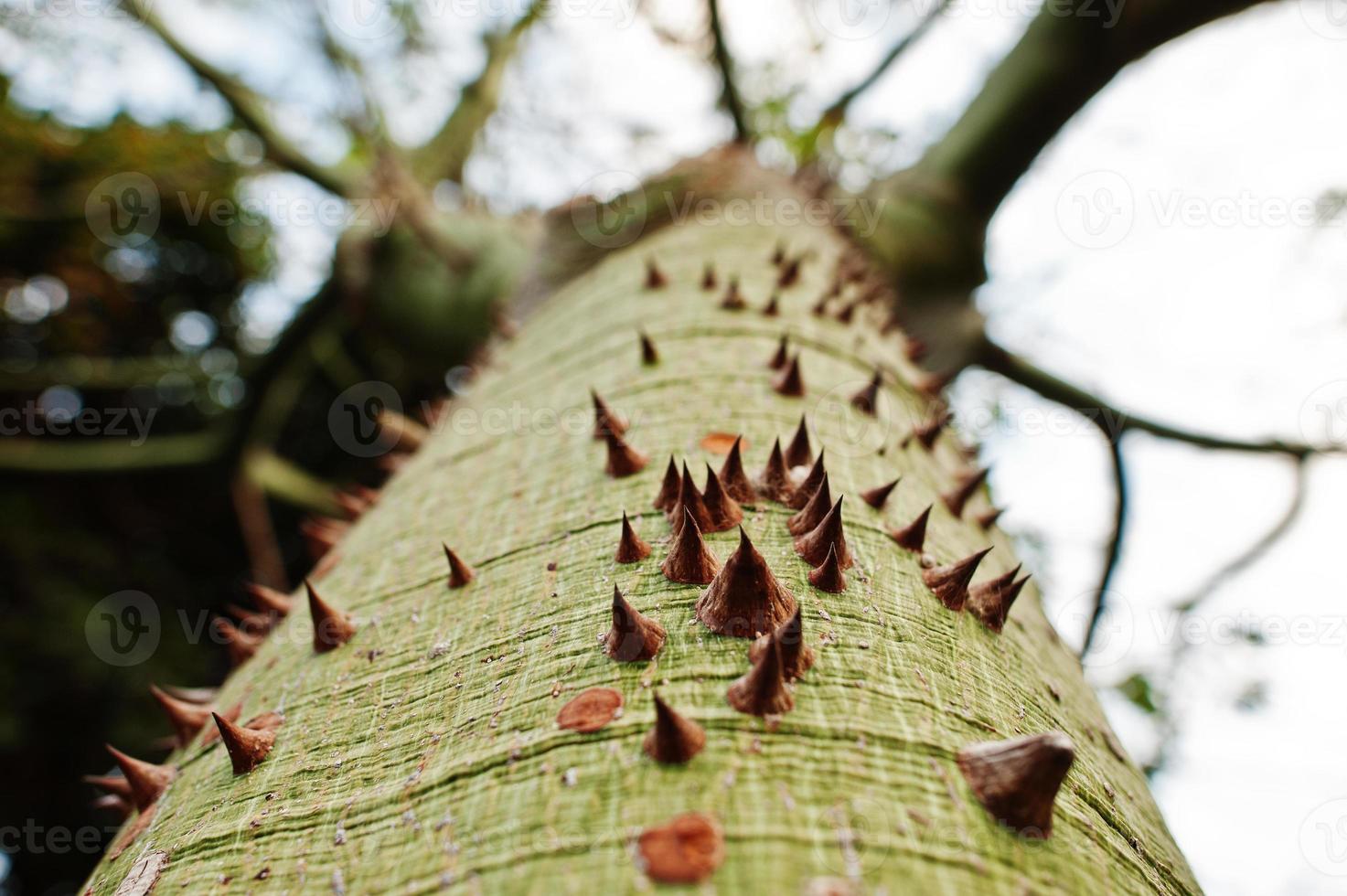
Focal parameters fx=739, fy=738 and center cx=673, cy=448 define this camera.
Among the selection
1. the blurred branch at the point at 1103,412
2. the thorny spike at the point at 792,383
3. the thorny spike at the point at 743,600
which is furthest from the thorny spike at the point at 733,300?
the blurred branch at the point at 1103,412

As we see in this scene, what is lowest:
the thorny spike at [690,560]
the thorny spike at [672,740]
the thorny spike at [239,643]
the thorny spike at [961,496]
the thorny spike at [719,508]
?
the thorny spike at [672,740]

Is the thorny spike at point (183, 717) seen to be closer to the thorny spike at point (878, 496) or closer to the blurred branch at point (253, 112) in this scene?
the thorny spike at point (878, 496)

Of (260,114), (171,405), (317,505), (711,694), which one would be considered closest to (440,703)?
(711,694)

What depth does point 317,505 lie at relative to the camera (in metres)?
5.42

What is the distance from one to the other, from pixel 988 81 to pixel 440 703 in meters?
3.33

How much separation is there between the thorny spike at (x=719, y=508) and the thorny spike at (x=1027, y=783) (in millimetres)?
431

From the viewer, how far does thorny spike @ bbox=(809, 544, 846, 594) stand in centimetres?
87

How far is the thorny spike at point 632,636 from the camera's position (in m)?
0.77

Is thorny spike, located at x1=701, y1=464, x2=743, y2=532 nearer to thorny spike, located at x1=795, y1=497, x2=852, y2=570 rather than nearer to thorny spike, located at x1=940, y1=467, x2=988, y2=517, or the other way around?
thorny spike, located at x1=795, y1=497, x2=852, y2=570

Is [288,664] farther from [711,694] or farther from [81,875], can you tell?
[81,875]

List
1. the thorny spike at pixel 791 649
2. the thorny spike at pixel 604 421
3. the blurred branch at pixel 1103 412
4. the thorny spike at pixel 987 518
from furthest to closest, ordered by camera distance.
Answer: the blurred branch at pixel 1103 412 < the thorny spike at pixel 987 518 < the thorny spike at pixel 604 421 < the thorny spike at pixel 791 649

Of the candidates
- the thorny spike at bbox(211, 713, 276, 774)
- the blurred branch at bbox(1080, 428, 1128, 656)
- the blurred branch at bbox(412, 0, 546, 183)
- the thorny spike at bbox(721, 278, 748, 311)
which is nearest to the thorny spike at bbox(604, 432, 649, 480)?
the thorny spike at bbox(211, 713, 276, 774)

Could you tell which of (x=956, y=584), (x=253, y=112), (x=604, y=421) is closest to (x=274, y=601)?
(x=604, y=421)

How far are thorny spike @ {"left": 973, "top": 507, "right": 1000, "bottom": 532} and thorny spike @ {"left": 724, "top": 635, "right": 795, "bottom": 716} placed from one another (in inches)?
38.3
